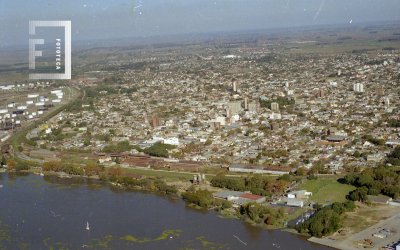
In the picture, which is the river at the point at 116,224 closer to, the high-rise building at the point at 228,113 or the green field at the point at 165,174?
the green field at the point at 165,174

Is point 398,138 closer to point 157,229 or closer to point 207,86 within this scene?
point 157,229

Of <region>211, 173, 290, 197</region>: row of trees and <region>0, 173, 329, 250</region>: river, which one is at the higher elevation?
<region>211, 173, 290, 197</region>: row of trees

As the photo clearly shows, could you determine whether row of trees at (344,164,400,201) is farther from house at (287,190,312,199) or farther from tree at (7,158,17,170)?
tree at (7,158,17,170)

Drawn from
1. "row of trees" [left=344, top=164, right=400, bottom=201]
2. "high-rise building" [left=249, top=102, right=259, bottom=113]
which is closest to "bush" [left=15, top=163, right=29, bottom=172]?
"row of trees" [left=344, top=164, right=400, bottom=201]

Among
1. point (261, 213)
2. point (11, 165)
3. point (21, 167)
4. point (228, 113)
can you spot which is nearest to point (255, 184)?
point (261, 213)

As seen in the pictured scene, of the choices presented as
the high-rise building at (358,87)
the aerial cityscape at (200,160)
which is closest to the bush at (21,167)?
the aerial cityscape at (200,160)

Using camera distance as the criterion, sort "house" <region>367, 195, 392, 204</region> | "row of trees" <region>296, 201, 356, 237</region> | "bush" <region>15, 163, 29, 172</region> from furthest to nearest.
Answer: "bush" <region>15, 163, 29, 172</region>, "house" <region>367, 195, 392, 204</region>, "row of trees" <region>296, 201, 356, 237</region>

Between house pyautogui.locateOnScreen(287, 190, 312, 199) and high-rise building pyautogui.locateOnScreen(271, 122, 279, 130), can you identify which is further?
high-rise building pyautogui.locateOnScreen(271, 122, 279, 130)
